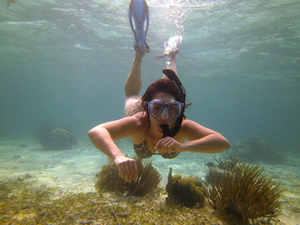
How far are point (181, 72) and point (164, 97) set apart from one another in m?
28.4

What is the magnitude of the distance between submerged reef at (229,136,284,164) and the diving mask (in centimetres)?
1687

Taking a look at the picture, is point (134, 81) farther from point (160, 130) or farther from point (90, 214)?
point (90, 214)

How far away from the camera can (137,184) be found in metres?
4.50

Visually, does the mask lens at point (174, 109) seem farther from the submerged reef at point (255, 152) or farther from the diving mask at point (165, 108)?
the submerged reef at point (255, 152)

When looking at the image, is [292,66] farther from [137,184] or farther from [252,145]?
[137,184]

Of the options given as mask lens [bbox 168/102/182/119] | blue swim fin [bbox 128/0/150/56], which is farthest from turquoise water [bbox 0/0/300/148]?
mask lens [bbox 168/102/182/119]

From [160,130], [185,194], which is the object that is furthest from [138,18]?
[185,194]

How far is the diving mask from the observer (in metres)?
2.88

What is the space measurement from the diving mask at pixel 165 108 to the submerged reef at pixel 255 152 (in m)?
16.9

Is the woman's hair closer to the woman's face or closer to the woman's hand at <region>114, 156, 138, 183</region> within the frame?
the woman's face

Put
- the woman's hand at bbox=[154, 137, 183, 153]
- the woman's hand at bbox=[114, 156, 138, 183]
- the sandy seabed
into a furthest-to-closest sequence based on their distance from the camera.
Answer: the sandy seabed → the woman's hand at bbox=[154, 137, 183, 153] → the woman's hand at bbox=[114, 156, 138, 183]

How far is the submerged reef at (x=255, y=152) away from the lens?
16.5m

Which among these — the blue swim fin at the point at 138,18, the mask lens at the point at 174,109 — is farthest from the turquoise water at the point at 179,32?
the mask lens at the point at 174,109

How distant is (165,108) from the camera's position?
9.45ft
